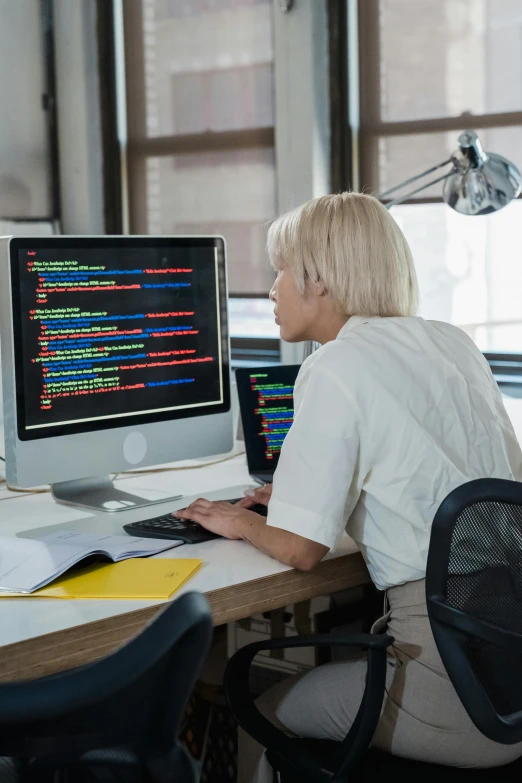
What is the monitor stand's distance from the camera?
70.9 inches

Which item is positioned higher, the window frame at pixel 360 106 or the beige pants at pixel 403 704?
the window frame at pixel 360 106

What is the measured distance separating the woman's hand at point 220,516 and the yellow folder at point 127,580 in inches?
5.5

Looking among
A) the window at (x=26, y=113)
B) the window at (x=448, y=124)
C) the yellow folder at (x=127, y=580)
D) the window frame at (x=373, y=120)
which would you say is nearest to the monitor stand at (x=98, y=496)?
the yellow folder at (x=127, y=580)

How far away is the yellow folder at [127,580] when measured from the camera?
50.6 inches

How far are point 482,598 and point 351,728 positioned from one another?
0.84ft

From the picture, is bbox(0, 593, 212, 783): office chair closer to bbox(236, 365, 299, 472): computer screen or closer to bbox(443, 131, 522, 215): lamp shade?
bbox(236, 365, 299, 472): computer screen

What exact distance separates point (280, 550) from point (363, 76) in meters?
2.16

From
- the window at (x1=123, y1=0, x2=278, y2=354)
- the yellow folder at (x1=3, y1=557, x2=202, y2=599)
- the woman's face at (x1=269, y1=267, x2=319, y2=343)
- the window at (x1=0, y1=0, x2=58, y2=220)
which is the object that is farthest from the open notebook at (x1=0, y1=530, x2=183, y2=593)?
the window at (x1=0, y1=0, x2=58, y2=220)

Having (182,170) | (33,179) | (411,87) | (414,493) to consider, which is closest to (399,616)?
(414,493)

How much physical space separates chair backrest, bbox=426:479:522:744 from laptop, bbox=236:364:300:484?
0.81 m

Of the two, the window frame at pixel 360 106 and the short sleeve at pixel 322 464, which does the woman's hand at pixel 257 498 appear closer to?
the short sleeve at pixel 322 464

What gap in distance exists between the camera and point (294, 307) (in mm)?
1640

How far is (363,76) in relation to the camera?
10.2 ft

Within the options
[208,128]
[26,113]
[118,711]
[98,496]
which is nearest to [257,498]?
[98,496]
